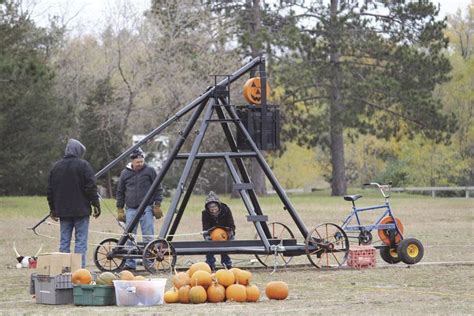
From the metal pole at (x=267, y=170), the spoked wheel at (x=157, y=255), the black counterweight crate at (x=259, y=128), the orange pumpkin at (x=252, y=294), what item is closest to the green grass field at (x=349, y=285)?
the orange pumpkin at (x=252, y=294)

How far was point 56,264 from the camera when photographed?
13.8 m

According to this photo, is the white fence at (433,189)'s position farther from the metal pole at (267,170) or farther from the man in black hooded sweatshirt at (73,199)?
the man in black hooded sweatshirt at (73,199)

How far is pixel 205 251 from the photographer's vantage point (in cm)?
1711

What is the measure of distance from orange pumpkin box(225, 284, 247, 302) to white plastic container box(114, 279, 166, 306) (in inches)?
29.8

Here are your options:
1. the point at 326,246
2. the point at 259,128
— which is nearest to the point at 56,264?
the point at 326,246

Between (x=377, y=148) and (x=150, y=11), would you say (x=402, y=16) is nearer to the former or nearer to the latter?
(x=150, y=11)

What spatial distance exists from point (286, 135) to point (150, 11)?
9487mm

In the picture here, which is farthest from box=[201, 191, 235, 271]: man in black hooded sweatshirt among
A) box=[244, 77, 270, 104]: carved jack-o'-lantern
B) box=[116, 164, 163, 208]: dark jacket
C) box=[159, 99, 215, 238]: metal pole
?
box=[244, 77, 270, 104]: carved jack-o'-lantern

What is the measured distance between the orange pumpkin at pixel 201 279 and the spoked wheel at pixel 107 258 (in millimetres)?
4484

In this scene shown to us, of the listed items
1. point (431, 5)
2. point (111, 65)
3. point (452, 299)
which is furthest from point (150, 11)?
point (452, 299)

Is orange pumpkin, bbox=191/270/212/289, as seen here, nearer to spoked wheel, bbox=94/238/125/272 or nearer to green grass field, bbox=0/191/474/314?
green grass field, bbox=0/191/474/314

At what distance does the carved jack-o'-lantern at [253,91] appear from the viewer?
731 inches

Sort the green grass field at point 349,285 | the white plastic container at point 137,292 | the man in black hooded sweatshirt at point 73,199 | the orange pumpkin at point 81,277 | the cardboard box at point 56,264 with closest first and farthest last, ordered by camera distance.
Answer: the green grass field at point 349,285
the white plastic container at point 137,292
the orange pumpkin at point 81,277
the cardboard box at point 56,264
the man in black hooded sweatshirt at point 73,199

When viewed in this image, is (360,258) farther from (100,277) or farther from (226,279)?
(100,277)
